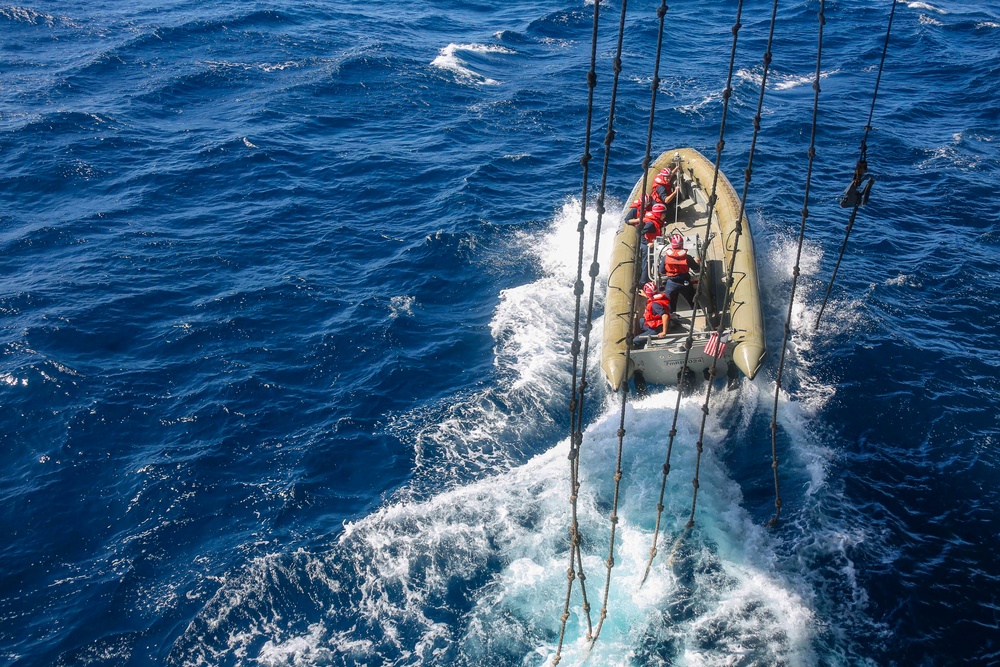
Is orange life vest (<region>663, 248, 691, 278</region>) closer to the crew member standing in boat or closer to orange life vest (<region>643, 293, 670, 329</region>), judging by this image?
orange life vest (<region>643, 293, 670, 329</region>)

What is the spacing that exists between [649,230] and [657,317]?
154 inches

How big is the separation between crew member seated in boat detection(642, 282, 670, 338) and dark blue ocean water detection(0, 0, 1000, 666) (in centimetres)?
188

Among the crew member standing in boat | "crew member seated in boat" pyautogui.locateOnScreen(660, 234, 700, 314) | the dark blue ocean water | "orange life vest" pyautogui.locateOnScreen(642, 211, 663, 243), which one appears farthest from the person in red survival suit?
"crew member seated in boat" pyautogui.locateOnScreen(660, 234, 700, 314)

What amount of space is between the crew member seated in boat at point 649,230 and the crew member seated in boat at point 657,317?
76.6 inches

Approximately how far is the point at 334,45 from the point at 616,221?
23129 mm

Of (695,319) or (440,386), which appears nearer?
(695,319)

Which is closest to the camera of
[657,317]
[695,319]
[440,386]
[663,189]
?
[657,317]

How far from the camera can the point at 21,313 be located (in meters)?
21.6

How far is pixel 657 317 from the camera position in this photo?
17.3m

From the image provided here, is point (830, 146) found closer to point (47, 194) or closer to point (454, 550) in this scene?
point (454, 550)

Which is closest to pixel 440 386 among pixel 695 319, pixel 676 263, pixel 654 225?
pixel 695 319

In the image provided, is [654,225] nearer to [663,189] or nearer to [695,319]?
[663,189]

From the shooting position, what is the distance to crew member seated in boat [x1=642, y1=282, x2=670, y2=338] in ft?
56.6

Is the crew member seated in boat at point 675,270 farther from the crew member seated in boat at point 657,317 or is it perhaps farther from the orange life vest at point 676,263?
the crew member seated in boat at point 657,317
